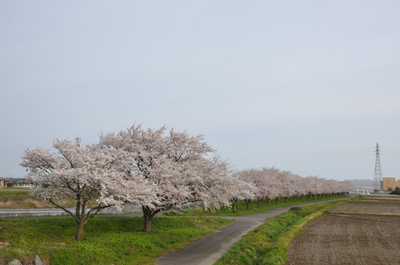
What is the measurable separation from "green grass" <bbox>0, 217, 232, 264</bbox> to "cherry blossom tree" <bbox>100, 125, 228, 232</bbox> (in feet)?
10.4

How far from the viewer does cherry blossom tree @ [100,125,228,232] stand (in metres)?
25.5

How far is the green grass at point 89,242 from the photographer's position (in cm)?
1579

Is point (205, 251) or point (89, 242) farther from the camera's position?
point (205, 251)

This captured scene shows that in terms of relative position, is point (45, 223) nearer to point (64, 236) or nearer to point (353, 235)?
point (64, 236)

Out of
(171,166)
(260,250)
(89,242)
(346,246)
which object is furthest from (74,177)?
(346,246)

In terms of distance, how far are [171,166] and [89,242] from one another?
940 cm

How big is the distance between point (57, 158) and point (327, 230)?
30.3m

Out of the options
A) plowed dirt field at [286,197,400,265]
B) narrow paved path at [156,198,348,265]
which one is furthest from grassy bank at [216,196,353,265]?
narrow paved path at [156,198,348,265]

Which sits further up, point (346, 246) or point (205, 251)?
point (205, 251)

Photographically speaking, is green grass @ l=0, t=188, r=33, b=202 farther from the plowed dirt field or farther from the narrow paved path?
the plowed dirt field

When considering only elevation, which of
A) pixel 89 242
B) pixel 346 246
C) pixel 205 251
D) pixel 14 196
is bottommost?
pixel 346 246

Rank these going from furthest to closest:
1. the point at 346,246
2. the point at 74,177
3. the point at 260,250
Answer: the point at 346,246
the point at 260,250
the point at 74,177

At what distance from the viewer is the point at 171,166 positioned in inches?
1058

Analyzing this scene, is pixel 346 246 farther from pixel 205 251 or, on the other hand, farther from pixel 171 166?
pixel 171 166
